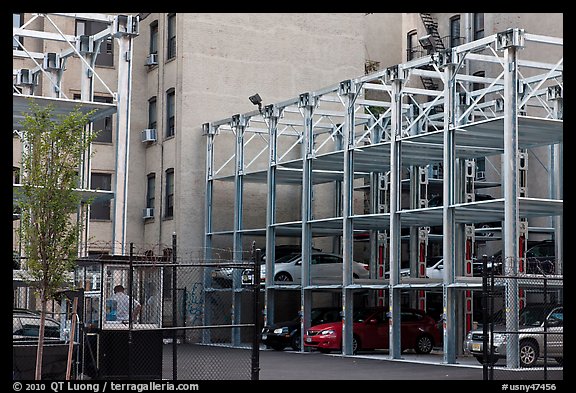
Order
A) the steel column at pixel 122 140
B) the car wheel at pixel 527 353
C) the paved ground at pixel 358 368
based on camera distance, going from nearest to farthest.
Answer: the paved ground at pixel 358 368 < the car wheel at pixel 527 353 < the steel column at pixel 122 140

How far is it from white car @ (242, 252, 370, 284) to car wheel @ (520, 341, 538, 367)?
455 inches

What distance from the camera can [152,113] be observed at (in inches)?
1758

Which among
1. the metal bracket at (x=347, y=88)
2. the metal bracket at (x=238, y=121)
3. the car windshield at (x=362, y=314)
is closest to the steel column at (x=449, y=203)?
the metal bracket at (x=347, y=88)

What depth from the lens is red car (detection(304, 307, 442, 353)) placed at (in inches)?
1326

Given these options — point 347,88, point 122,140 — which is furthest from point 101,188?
point 347,88

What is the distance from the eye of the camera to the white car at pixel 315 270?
38.3 metres

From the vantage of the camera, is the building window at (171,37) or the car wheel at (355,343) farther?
the building window at (171,37)

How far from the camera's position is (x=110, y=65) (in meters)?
45.2

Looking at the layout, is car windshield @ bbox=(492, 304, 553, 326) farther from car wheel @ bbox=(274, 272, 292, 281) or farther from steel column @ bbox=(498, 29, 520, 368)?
car wheel @ bbox=(274, 272, 292, 281)

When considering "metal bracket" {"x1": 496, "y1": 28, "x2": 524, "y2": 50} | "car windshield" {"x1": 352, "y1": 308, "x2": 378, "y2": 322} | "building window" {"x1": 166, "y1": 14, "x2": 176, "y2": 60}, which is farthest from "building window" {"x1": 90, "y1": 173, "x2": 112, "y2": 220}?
"metal bracket" {"x1": 496, "y1": 28, "x2": 524, "y2": 50}

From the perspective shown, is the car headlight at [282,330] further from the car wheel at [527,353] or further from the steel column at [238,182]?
the car wheel at [527,353]

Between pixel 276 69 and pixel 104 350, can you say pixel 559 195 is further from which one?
pixel 104 350

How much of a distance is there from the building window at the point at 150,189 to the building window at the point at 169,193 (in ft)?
3.79
